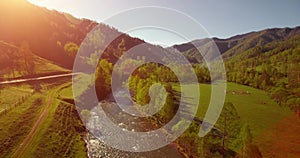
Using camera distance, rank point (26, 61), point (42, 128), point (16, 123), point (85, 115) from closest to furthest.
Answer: point (16, 123), point (42, 128), point (85, 115), point (26, 61)

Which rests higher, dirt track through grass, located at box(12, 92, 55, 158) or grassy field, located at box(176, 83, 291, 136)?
dirt track through grass, located at box(12, 92, 55, 158)

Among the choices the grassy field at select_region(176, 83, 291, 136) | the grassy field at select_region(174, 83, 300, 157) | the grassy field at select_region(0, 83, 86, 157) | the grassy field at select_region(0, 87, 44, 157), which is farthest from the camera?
the grassy field at select_region(176, 83, 291, 136)

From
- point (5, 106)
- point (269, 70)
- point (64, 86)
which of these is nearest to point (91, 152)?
point (5, 106)

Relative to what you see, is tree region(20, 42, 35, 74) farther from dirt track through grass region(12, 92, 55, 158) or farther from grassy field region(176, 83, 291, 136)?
grassy field region(176, 83, 291, 136)

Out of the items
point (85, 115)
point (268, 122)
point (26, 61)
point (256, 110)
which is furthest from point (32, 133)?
point (256, 110)

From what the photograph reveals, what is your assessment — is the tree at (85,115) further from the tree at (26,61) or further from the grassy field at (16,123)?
the tree at (26,61)

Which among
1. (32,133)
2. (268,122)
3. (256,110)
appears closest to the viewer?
(32,133)

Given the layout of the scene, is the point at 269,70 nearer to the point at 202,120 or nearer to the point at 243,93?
the point at 243,93

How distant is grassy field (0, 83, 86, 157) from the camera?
4625cm

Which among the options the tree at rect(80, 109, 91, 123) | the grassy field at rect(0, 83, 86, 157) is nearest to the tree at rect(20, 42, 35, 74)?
the grassy field at rect(0, 83, 86, 157)

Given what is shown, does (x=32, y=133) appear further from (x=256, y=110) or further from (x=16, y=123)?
(x=256, y=110)

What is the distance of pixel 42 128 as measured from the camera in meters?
54.9

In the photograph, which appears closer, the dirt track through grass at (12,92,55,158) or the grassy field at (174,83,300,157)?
the dirt track through grass at (12,92,55,158)

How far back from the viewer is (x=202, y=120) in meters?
75.6
